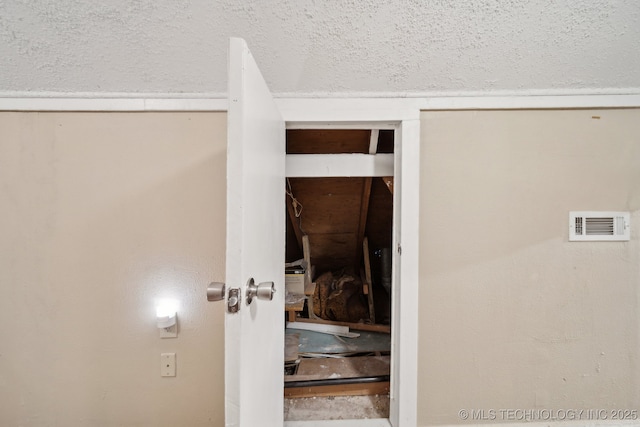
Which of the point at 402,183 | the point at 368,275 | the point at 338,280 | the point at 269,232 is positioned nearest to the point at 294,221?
the point at 338,280

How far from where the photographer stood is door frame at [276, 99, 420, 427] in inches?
46.7

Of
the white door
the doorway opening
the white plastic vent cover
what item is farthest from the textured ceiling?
the white plastic vent cover

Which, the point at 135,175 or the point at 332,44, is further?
the point at 135,175

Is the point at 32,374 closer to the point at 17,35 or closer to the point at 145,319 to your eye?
the point at 145,319

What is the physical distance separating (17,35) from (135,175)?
1.96ft

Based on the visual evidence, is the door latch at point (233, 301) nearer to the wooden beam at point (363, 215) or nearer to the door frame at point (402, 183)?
the door frame at point (402, 183)

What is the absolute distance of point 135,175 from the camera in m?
1.20

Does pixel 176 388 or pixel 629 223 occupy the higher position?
pixel 629 223

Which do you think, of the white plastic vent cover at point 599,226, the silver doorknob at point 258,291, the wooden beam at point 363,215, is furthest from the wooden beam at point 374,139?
the silver doorknob at point 258,291

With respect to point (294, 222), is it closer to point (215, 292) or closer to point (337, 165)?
point (337, 165)

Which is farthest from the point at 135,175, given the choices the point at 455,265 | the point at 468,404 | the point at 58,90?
the point at 468,404

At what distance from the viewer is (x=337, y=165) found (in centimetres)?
137

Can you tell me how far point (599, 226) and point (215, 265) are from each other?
183 cm

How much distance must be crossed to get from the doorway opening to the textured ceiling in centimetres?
44
